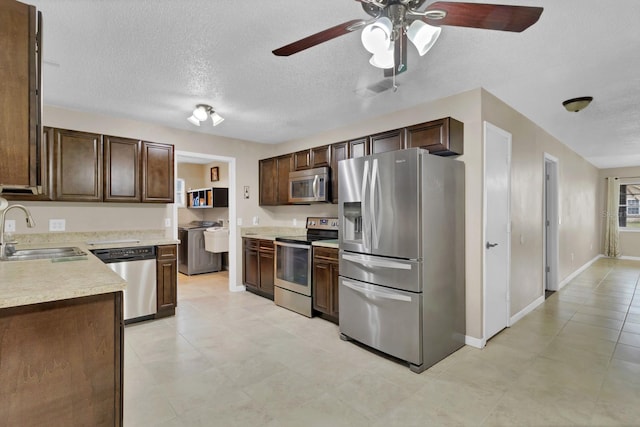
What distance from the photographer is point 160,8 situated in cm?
181

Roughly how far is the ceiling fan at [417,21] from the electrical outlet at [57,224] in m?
3.43

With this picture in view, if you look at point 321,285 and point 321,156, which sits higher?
point 321,156

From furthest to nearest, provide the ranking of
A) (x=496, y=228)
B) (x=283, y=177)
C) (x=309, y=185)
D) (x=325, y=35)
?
(x=283, y=177) → (x=309, y=185) → (x=496, y=228) → (x=325, y=35)

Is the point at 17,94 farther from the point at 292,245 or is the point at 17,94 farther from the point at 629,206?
the point at 629,206

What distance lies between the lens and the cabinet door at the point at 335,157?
3.81 metres

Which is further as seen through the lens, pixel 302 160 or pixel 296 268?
pixel 302 160

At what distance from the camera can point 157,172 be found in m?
3.94

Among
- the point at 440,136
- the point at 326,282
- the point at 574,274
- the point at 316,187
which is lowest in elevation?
the point at 574,274

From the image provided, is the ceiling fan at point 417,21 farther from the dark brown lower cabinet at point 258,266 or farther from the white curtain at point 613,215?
the white curtain at point 613,215

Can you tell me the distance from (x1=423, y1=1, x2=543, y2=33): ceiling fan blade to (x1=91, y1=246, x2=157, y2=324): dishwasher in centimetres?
353

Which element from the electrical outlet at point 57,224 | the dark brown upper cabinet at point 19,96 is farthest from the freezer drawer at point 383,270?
the electrical outlet at point 57,224

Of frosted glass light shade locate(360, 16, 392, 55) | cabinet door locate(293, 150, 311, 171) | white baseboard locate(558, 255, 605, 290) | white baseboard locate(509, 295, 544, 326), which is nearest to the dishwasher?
cabinet door locate(293, 150, 311, 171)

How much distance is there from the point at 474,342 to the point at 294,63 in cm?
292

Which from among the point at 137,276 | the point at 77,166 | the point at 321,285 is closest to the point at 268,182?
the point at 321,285
